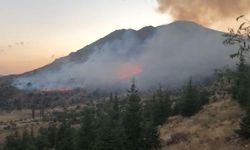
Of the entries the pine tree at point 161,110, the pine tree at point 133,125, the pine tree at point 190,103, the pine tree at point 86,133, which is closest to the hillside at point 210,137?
the pine tree at point 133,125

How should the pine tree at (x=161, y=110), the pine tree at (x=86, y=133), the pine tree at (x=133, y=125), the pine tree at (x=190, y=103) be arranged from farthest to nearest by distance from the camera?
the pine tree at (x=161, y=110) < the pine tree at (x=190, y=103) < the pine tree at (x=86, y=133) < the pine tree at (x=133, y=125)

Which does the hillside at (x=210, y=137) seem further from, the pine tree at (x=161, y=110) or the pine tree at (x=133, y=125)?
the pine tree at (x=161, y=110)

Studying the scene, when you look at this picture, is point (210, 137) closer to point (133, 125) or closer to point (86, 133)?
point (133, 125)

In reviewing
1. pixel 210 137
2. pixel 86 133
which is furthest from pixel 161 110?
pixel 210 137

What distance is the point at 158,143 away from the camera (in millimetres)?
46500

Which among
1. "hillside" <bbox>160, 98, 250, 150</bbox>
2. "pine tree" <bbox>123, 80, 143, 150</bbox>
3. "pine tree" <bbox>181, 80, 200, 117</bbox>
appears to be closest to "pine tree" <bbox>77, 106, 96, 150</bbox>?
"pine tree" <bbox>123, 80, 143, 150</bbox>

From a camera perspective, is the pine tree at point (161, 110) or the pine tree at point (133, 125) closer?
the pine tree at point (133, 125)

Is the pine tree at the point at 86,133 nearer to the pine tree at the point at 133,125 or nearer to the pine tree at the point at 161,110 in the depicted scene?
the pine tree at the point at 133,125

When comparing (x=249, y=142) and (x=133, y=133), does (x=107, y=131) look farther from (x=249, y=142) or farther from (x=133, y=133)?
(x=249, y=142)

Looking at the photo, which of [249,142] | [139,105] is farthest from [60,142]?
[249,142]

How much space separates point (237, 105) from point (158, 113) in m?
16.2

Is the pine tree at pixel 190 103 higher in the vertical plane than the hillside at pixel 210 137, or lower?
higher

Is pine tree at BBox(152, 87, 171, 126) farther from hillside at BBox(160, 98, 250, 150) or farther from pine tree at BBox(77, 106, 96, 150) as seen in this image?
pine tree at BBox(77, 106, 96, 150)

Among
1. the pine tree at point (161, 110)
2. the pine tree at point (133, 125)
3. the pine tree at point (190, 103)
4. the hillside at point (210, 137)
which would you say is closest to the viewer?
the hillside at point (210, 137)
